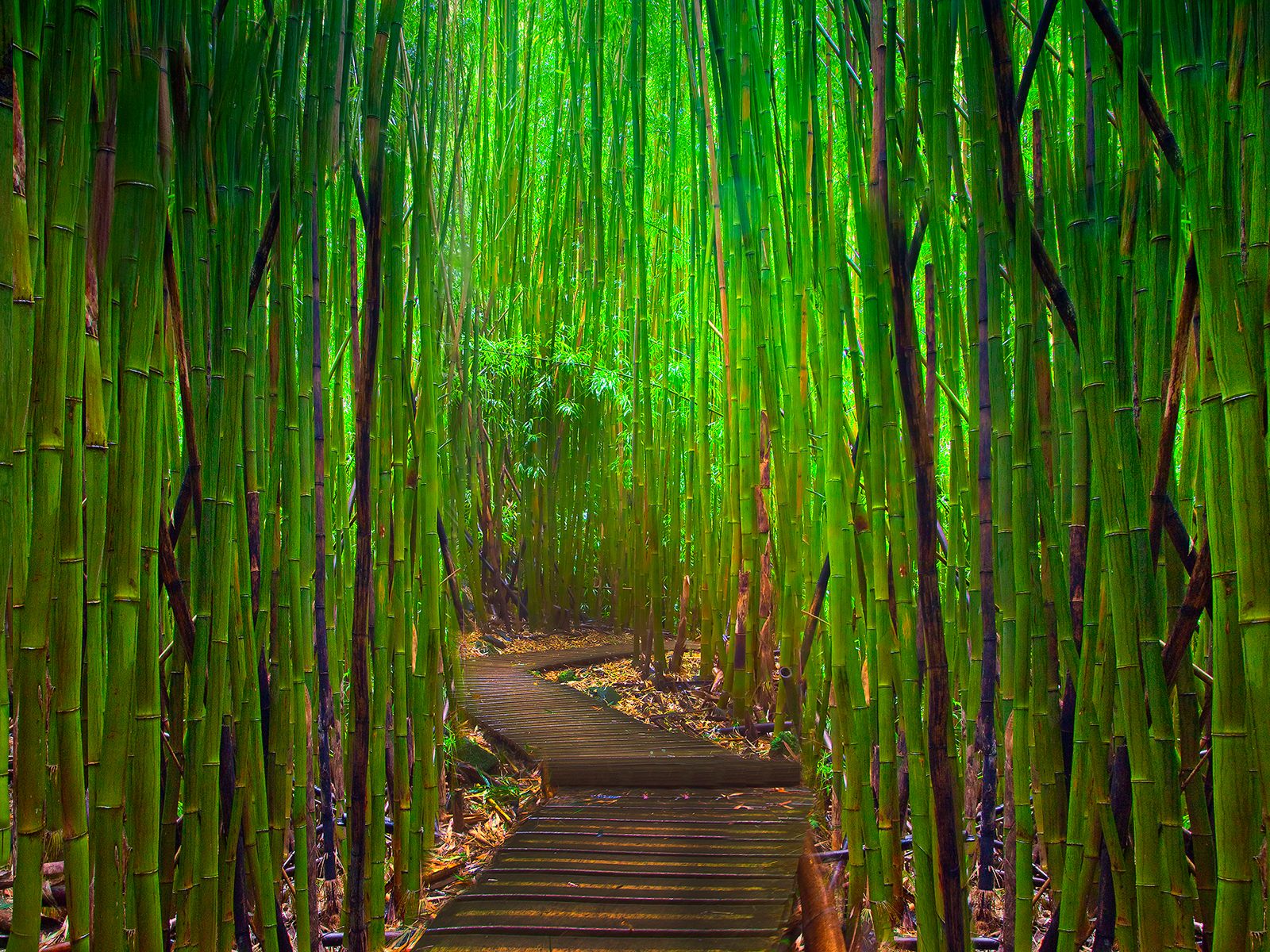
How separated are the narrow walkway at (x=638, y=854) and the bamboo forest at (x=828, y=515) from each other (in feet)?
0.03

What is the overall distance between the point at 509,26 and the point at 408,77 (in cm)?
271

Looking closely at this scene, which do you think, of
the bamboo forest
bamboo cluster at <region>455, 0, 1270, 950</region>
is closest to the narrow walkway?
the bamboo forest

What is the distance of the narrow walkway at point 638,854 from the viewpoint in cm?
114

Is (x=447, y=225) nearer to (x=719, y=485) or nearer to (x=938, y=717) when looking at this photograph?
(x=938, y=717)

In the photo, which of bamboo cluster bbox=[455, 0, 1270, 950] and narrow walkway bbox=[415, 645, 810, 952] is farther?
narrow walkway bbox=[415, 645, 810, 952]

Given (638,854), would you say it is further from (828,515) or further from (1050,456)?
(1050,456)

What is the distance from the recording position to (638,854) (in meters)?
1.42

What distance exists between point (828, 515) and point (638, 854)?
0.66 meters

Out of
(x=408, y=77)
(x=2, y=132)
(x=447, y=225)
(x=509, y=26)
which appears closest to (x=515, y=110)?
(x=509, y=26)

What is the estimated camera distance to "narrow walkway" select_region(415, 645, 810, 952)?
3.75 ft

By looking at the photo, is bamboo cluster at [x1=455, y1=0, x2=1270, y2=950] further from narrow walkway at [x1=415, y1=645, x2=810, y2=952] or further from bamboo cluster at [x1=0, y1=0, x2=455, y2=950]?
bamboo cluster at [x1=0, y1=0, x2=455, y2=950]

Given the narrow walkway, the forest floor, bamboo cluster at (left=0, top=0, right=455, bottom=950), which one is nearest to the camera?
bamboo cluster at (left=0, top=0, right=455, bottom=950)

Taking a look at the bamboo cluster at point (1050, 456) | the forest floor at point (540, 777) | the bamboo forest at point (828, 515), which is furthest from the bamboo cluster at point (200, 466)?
the bamboo cluster at point (1050, 456)

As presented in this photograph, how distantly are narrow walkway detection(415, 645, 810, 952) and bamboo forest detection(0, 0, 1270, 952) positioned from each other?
0.03 ft
